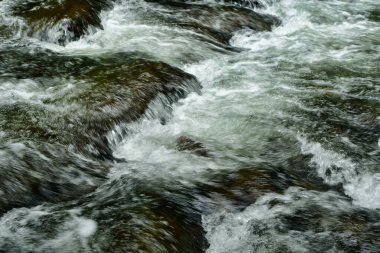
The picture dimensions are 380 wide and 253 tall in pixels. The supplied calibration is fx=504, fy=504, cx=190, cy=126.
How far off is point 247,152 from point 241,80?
87.2 inches

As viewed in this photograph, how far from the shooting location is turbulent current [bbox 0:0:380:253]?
4859 mm

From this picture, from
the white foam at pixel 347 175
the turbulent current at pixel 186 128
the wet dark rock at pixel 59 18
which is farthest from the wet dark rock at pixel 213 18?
the white foam at pixel 347 175

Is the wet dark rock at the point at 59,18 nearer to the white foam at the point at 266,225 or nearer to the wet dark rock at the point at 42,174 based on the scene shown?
the wet dark rock at the point at 42,174

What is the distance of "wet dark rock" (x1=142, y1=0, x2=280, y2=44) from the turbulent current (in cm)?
4

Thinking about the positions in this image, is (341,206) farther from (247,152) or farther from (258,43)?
Answer: (258,43)

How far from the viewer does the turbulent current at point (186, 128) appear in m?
4.86

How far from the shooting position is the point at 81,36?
9.35 m

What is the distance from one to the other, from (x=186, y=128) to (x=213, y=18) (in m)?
3.89

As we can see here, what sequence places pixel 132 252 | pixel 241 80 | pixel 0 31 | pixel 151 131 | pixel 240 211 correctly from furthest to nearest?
pixel 0 31 < pixel 241 80 < pixel 151 131 < pixel 240 211 < pixel 132 252

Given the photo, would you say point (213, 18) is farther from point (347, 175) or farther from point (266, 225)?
point (266, 225)

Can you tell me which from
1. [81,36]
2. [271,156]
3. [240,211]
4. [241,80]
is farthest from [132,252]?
[81,36]

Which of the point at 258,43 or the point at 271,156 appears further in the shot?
the point at 258,43

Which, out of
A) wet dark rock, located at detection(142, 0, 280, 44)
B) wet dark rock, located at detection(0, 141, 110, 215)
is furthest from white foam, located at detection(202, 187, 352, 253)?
wet dark rock, located at detection(142, 0, 280, 44)

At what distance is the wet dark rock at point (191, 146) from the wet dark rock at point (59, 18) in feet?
11.9
